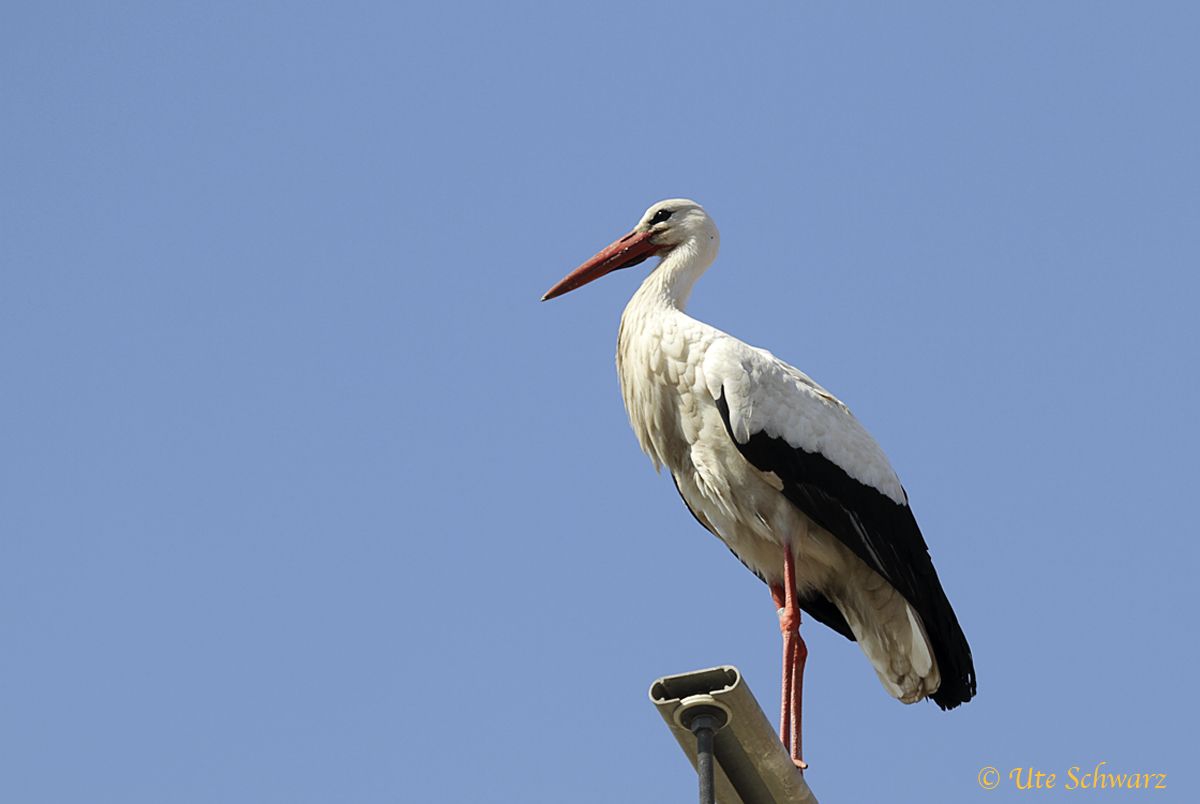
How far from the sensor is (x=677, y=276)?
964 centimetres

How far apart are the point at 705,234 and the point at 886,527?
2009 mm

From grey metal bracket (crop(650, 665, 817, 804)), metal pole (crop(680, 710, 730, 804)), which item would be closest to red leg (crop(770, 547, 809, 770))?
grey metal bracket (crop(650, 665, 817, 804))

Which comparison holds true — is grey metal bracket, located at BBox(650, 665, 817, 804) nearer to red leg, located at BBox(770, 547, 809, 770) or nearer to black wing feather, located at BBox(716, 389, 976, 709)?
red leg, located at BBox(770, 547, 809, 770)

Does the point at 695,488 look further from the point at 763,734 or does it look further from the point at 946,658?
the point at 763,734

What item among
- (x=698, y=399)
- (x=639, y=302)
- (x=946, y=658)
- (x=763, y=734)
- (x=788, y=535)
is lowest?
(x=763, y=734)

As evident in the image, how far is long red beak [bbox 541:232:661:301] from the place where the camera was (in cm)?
1006

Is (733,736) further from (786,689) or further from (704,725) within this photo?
(786,689)

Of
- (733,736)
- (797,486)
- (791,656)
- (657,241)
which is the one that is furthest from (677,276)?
(733,736)

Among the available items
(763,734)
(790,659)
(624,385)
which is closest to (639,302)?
Answer: (624,385)

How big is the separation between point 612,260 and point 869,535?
2.30 m

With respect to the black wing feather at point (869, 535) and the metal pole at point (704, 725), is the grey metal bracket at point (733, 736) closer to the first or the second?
the metal pole at point (704, 725)

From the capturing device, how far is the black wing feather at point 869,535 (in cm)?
864

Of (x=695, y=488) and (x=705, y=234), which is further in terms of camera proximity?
(x=705, y=234)

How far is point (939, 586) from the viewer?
28.9ft
